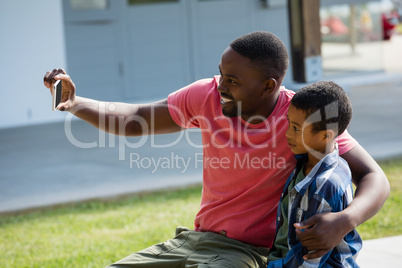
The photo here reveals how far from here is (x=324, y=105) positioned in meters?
2.37

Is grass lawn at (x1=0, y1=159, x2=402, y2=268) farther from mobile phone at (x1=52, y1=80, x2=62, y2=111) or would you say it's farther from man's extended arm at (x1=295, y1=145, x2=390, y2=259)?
man's extended arm at (x1=295, y1=145, x2=390, y2=259)

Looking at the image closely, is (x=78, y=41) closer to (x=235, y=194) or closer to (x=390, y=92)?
(x=390, y=92)

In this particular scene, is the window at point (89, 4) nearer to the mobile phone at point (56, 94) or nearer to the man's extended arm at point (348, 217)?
the mobile phone at point (56, 94)

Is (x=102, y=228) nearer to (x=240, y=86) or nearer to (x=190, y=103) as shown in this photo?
(x=190, y=103)

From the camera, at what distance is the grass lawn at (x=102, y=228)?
14.9ft

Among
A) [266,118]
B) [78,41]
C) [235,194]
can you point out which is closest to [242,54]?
[266,118]

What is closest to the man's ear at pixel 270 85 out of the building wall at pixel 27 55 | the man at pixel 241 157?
the man at pixel 241 157

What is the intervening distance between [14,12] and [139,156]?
160 inches

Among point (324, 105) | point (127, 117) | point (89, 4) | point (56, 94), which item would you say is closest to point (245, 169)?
point (324, 105)

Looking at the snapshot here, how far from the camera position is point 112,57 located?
1172 cm

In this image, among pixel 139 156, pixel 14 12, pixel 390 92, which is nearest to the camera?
pixel 139 156

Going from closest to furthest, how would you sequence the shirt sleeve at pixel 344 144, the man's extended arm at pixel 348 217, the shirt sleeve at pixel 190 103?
1. the man's extended arm at pixel 348 217
2. the shirt sleeve at pixel 344 144
3. the shirt sleeve at pixel 190 103

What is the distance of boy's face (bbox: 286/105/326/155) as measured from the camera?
2.38 metres

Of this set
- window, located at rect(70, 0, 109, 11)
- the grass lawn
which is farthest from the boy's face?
window, located at rect(70, 0, 109, 11)
